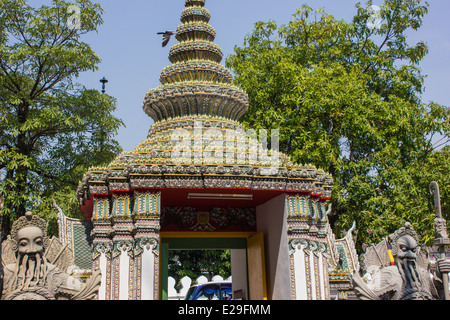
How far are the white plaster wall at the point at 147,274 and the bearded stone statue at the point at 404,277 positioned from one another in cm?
435

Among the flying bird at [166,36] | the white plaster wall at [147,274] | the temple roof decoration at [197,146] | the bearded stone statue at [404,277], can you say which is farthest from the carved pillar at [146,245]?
the flying bird at [166,36]

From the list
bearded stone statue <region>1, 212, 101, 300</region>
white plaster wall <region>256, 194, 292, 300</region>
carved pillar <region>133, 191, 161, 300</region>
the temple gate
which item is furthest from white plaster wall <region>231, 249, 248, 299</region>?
bearded stone statue <region>1, 212, 101, 300</region>

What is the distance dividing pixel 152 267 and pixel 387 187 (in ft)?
43.0

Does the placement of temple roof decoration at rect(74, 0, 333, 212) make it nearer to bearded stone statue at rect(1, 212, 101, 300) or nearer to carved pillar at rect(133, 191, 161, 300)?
carved pillar at rect(133, 191, 161, 300)

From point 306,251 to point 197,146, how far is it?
12.1ft

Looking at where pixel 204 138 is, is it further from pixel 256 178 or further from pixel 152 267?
pixel 152 267

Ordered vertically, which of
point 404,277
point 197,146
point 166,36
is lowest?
point 404,277

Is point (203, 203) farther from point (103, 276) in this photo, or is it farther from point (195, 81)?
point (195, 81)

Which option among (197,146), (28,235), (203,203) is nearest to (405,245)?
(197,146)

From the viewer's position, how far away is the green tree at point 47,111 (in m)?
19.2

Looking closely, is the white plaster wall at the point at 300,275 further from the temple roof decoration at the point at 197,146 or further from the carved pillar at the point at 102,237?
the carved pillar at the point at 102,237

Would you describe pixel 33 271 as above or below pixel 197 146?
below

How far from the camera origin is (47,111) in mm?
19188

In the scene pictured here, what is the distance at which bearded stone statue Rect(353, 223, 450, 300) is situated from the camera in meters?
10.5
